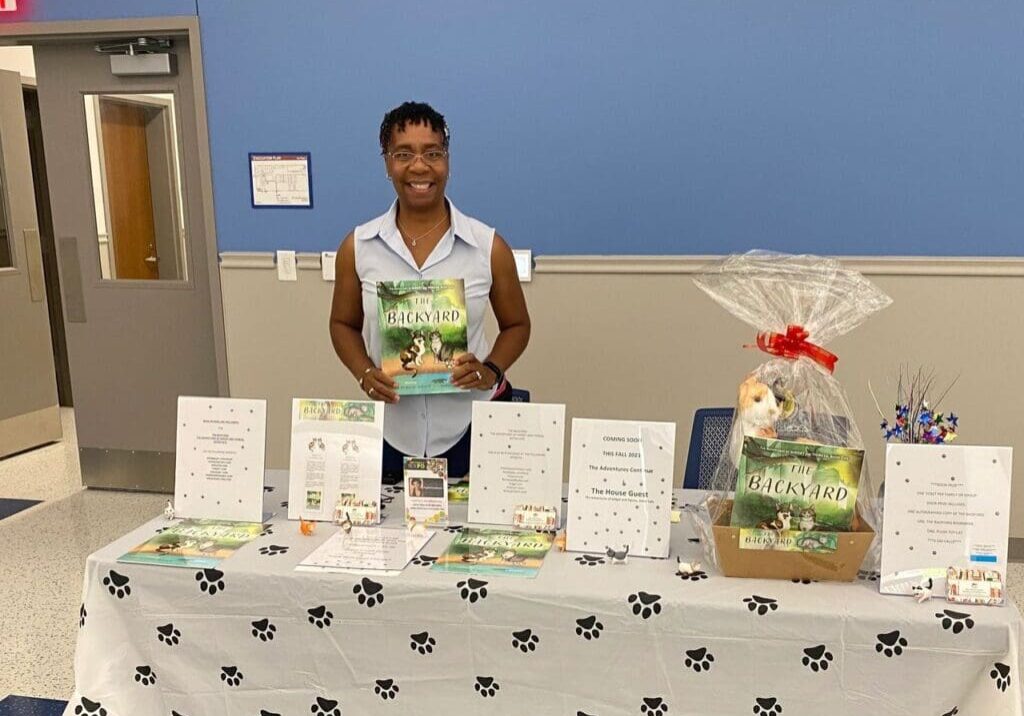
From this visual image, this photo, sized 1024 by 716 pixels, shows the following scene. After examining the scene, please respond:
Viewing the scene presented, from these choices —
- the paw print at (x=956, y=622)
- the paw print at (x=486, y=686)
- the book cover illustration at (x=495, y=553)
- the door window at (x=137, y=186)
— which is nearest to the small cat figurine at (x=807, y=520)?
the paw print at (x=956, y=622)

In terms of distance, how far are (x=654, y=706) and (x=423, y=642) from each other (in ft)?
1.33

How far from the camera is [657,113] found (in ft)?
10.8

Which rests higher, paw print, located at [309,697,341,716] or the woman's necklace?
the woman's necklace

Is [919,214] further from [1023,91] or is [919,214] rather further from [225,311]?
[225,311]

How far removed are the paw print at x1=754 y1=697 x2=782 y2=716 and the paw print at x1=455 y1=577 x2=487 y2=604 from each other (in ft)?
1.56

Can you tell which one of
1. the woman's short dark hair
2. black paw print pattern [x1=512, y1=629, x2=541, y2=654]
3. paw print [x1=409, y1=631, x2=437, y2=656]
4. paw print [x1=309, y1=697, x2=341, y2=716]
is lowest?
paw print [x1=309, y1=697, x2=341, y2=716]

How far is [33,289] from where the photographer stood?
4.97 m

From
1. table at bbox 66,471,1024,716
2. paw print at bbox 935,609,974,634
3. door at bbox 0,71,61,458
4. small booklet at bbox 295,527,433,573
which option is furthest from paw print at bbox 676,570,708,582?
door at bbox 0,71,61,458

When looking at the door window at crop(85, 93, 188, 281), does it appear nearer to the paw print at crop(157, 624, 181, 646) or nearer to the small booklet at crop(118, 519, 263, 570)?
the small booklet at crop(118, 519, 263, 570)

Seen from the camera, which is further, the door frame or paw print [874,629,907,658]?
the door frame

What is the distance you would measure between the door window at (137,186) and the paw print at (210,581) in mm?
2723

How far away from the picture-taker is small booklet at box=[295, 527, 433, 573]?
154 centimetres

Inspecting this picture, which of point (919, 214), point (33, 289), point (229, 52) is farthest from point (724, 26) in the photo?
point (33, 289)

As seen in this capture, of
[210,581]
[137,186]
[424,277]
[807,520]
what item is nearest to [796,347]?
[807,520]
